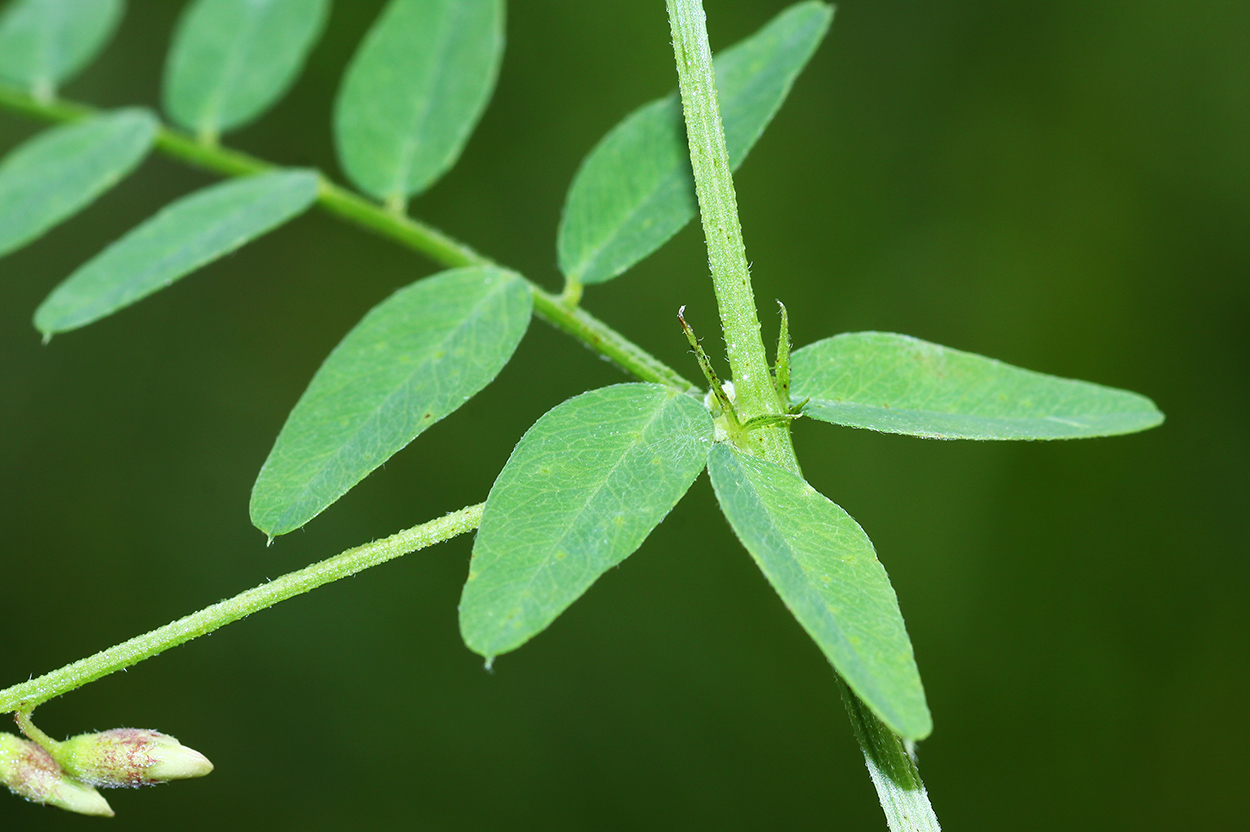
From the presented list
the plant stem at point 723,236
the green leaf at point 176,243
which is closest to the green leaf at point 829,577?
the plant stem at point 723,236

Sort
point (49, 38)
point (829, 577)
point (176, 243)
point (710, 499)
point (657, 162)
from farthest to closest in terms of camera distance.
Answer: point (710, 499), point (49, 38), point (176, 243), point (657, 162), point (829, 577)

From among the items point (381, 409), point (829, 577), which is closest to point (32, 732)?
point (381, 409)

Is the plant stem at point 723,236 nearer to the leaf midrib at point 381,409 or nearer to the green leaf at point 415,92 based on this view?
the leaf midrib at point 381,409

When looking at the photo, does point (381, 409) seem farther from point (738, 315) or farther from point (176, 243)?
point (176, 243)

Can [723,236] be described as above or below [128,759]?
above

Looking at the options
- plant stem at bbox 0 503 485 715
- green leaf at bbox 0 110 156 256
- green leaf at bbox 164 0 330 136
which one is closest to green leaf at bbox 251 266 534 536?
plant stem at bbox 0 503 485 715

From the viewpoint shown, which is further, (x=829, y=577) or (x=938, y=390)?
(x=938, y=390)
